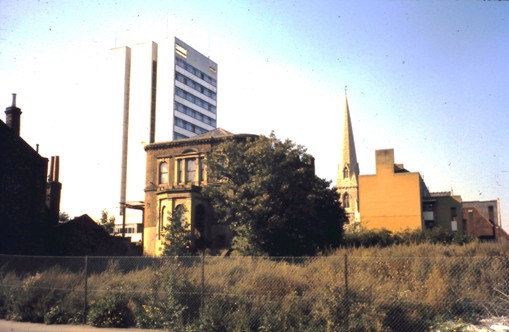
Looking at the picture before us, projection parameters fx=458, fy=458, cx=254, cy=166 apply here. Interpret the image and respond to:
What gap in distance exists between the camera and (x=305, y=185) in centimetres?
2938

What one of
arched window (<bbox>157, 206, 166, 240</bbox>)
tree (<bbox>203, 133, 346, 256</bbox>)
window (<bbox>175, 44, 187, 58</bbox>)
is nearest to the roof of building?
arched window (<bbox>157, 206, 166, 240</bbox>)

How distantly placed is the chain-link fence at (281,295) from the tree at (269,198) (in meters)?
13.8

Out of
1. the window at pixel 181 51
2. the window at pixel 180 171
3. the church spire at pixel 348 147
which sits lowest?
the window at pixel 180 171

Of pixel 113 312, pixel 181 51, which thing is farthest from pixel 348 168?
pixel 113 312

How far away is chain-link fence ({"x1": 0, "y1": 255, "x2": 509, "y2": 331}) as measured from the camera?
33.7 ft

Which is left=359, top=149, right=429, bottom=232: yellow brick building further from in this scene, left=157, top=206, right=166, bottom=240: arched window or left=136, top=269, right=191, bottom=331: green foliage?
left=136, top=269, right=191, bottom=331: green foliage

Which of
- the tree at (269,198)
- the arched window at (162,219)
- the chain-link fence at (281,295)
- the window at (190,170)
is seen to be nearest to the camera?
the chain-link fence at (281,295)

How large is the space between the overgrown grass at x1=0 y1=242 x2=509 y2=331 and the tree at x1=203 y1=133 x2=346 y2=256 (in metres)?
13.7

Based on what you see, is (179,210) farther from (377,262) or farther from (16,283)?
(377,262)

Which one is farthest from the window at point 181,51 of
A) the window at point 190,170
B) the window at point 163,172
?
the window at point 190,170

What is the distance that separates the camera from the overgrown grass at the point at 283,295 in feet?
33.7

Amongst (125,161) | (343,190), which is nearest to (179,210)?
(125,161)

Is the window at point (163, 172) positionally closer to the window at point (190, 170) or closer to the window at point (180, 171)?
the window at point (180, 171)

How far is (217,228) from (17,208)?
1536 cm
